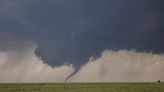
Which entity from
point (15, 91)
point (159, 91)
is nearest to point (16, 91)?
point (15, 91)

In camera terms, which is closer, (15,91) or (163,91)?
(163,91)

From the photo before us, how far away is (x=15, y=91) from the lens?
196 m

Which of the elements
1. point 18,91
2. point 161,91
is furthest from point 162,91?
point 18,91

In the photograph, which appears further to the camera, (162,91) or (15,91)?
(15,91)

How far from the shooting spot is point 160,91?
7156 inches

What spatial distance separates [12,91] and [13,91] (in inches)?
67.2

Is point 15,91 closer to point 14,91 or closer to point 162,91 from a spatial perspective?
point 14,91

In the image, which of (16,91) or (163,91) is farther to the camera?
(16,91)

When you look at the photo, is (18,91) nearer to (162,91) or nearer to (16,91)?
(16,91)

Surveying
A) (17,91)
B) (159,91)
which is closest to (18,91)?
(17,91)

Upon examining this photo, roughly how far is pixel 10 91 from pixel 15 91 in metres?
4.57

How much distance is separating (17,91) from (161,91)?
73156 mm

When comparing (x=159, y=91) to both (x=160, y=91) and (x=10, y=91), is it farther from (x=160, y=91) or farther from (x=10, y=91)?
(x=10, y=91)

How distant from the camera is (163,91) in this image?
18325cm
